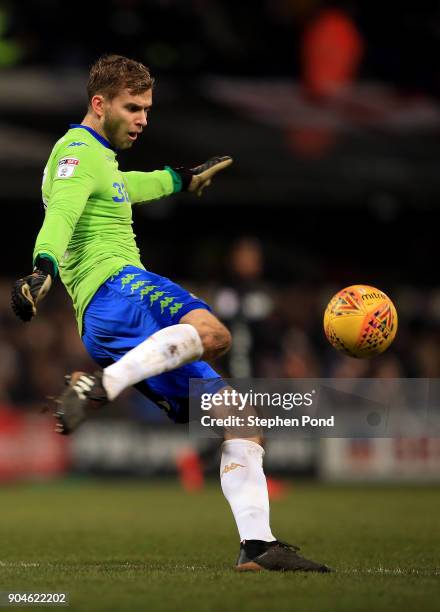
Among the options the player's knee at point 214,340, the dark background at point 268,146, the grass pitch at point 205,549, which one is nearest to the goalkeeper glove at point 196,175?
the player's knee at point 214,340

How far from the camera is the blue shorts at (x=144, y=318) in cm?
501

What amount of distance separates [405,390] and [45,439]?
3.89 m

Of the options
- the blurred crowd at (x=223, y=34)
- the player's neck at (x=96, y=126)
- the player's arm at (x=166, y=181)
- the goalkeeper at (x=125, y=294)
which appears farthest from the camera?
the blurred crowd at (x=223, y=34)

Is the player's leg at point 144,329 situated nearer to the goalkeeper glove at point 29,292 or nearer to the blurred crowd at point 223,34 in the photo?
the goalkeeper glove at point 29,292

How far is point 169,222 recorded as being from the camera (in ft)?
59.1

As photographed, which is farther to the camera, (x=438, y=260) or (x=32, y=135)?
(x=438, y=260)

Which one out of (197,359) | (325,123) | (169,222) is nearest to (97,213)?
(197,359)

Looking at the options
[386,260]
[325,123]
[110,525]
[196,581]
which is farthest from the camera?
[386,260]

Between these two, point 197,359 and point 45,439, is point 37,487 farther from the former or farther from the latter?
point 197,359

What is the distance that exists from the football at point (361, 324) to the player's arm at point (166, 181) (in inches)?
37.1

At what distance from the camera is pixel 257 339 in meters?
10.3

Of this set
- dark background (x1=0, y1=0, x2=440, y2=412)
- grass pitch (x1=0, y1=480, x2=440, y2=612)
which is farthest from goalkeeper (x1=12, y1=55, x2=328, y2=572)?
dark background (x1=0, y1=0, x2=440, y2=412)

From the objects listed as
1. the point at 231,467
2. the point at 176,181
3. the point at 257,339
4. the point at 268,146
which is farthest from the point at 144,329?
the point at 268,146

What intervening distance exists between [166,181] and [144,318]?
0.99 metres
